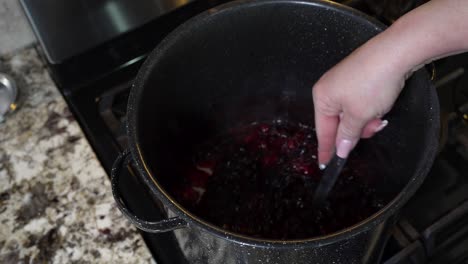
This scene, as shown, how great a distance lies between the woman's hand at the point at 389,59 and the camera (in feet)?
1.60

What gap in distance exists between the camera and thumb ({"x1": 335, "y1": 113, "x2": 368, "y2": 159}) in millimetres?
570

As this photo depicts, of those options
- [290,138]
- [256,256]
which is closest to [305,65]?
[290,138]

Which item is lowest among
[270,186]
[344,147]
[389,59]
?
[270,186]

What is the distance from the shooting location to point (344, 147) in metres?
0.63

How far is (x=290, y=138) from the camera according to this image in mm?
863

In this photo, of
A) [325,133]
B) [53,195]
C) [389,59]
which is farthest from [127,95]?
[389,59]

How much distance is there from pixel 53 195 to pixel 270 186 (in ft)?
1.04

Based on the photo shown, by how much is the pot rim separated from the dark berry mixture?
195mm

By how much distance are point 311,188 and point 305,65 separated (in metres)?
0.19

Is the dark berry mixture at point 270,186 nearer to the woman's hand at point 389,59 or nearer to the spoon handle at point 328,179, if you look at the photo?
the spoon handle at point 328,179

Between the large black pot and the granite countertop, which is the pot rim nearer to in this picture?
the large black pot

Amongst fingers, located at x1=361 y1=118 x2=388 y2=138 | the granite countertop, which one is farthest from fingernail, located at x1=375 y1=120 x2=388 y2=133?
the granite countertop

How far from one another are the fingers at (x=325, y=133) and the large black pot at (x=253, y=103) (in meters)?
0.10

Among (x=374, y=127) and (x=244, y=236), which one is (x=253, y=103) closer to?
(x=374, y=127)
